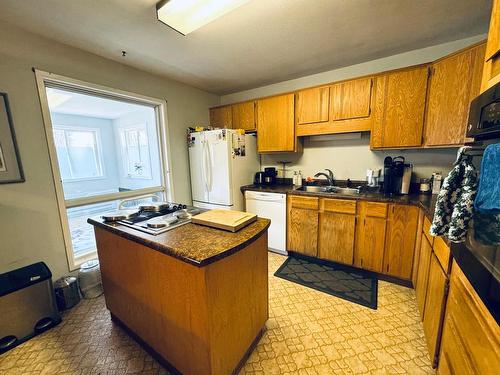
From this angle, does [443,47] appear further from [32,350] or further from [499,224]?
[32,350]

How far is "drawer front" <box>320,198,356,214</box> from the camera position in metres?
2.24

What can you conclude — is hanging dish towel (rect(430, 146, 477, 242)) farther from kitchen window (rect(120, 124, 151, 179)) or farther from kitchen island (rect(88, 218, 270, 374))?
kitchen window (rect(120, 124, 151, 179))

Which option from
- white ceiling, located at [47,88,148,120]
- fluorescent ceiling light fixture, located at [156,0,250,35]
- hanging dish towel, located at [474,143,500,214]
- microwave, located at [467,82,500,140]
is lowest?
hanging dish towel, located at [474,143,500,214]

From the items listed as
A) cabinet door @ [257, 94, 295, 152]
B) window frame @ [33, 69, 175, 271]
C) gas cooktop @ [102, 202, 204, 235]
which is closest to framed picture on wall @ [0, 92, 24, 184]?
window frame @ [33, 69, 175, 271]

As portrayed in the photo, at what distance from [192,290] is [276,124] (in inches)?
97.5

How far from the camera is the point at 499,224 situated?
2.58 feet

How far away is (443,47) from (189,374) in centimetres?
357

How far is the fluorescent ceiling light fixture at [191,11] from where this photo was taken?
4.53 feet

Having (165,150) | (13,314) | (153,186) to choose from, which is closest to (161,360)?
(13,314)

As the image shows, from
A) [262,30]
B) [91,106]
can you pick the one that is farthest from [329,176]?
[91,106]

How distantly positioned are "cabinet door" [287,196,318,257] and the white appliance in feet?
2.69

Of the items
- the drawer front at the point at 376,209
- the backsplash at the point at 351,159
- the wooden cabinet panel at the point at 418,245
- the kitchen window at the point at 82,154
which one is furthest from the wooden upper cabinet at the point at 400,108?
the kitchen window at the point at 82,154

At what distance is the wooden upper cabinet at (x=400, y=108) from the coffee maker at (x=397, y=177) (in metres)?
0.21

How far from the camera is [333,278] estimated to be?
2.29m
